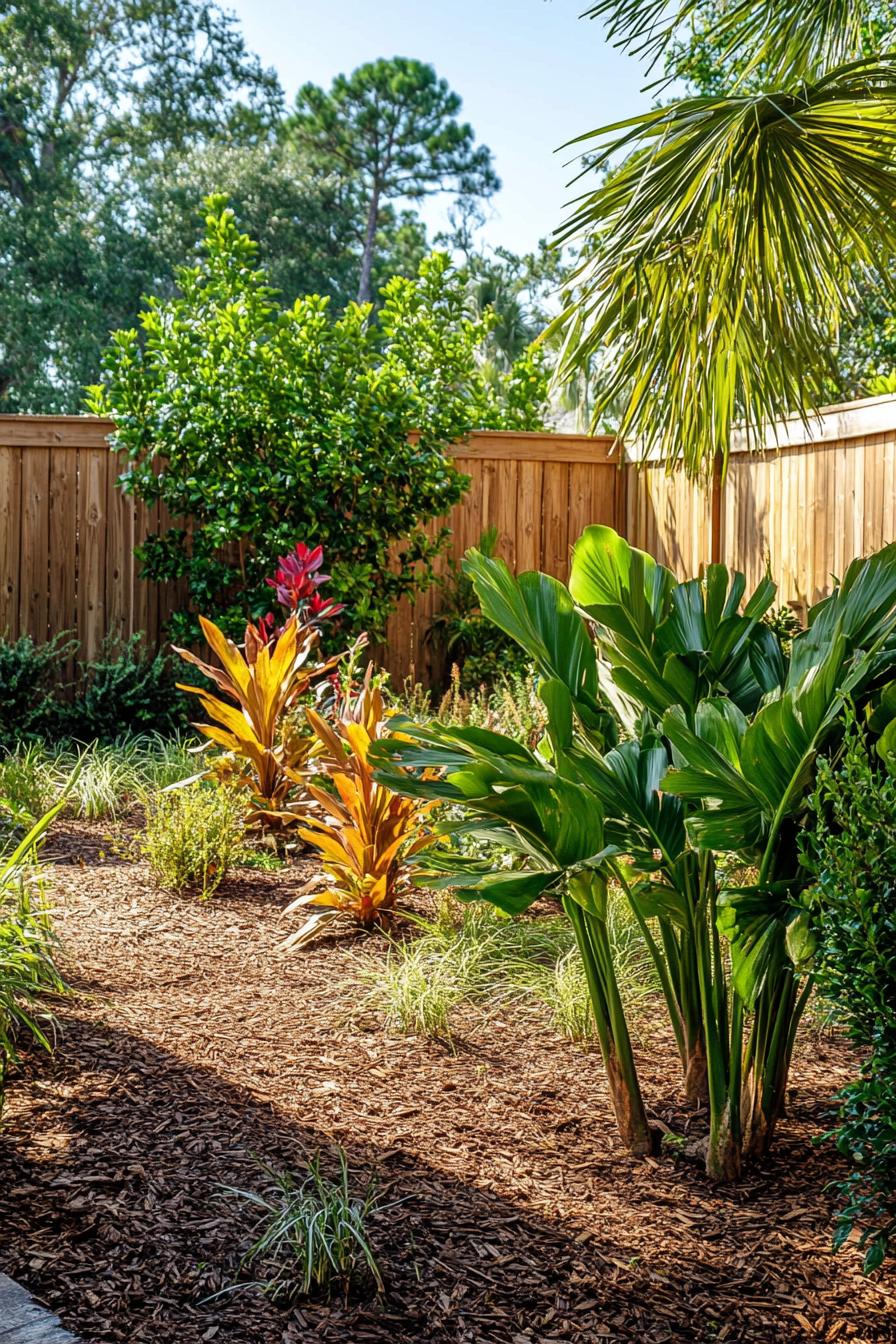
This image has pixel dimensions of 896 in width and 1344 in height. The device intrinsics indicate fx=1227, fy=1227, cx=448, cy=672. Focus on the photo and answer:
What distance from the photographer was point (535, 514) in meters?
8.96

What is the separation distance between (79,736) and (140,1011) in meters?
4.24

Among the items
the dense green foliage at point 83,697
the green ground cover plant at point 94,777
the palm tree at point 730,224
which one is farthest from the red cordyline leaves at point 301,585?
the palm tree at point 730,224

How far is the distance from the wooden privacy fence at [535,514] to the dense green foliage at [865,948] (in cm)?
409

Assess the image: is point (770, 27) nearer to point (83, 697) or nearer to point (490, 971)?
point (490, 971)

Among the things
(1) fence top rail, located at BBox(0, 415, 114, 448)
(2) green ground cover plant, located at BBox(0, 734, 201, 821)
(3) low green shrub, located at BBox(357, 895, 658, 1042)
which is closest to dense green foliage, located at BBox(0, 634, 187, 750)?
(2) green ground cover plant, located at BBox(0, 734, 201, 821)

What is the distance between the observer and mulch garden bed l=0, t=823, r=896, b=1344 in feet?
7.13

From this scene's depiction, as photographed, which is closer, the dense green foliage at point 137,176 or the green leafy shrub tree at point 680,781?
the green leafy shrub tree at point 680,781

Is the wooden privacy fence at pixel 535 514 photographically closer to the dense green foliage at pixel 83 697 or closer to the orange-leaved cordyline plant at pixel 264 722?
the dense green foliage at pixel 83 697

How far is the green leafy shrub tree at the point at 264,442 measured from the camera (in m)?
7.57

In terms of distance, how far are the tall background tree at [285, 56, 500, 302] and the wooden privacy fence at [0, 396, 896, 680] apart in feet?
52.9

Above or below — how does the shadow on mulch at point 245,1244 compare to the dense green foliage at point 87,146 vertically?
below

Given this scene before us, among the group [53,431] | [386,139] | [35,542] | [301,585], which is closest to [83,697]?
[35,542]

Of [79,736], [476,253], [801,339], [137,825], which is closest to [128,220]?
[476,253]

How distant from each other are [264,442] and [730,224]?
451cm
